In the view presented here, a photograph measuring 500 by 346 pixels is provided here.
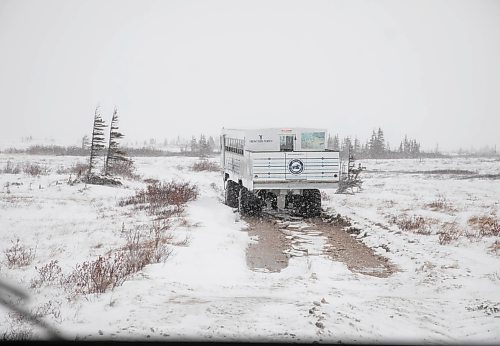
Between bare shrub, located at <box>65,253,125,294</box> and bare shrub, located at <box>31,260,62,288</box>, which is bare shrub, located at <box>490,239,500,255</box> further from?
bare shrub, located at <box>31,260,62,288</box>

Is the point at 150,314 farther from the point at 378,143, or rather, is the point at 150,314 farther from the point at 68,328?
the point at 378,143

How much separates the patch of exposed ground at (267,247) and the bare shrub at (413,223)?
404 cm

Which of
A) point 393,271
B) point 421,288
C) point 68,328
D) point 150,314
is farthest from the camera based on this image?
point 393,271

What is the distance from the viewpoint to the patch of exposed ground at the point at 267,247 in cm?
958

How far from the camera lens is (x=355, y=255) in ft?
35.3

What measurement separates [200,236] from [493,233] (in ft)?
27.5

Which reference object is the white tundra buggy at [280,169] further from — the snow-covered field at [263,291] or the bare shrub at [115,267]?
the bare shrub at [115,267]

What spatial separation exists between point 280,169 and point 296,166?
0.63 metres

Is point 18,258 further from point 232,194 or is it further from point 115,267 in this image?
point 232,194

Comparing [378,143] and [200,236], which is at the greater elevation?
[378,143]

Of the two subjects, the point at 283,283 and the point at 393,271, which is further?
the point at 393,271

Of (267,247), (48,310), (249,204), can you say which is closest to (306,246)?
(267,247)

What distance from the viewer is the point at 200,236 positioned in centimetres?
1192

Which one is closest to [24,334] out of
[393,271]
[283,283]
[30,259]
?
[283,283]
